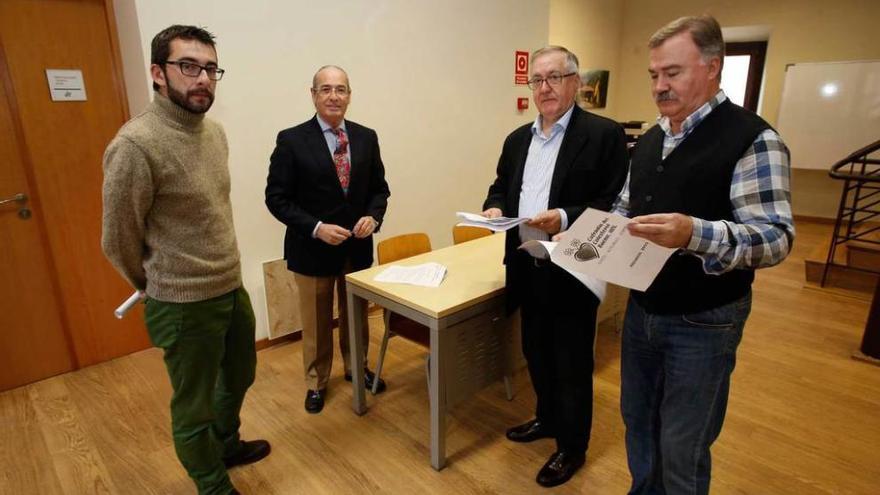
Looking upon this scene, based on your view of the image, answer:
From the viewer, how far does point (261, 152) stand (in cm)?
296

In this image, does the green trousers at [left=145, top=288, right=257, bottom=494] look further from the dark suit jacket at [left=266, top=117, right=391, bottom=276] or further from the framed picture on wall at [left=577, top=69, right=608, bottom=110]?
the framed picture on wall at [left=577, top=69, right=608, bottom=110]

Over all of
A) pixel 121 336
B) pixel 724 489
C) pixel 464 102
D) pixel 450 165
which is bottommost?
pixel 724 489

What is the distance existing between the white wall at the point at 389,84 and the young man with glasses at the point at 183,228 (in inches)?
48.0

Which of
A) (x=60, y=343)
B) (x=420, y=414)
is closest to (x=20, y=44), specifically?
(x=60, y=343)

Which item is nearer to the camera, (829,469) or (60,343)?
(829,469)

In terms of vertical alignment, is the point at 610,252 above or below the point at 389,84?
below

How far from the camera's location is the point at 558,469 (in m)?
2.01

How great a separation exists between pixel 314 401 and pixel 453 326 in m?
1.03

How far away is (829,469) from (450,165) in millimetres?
3072

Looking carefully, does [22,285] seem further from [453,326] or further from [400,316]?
[453,326]

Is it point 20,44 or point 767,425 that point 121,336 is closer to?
point 20,44

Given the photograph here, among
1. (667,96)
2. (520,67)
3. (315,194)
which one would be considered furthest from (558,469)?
(520,67)

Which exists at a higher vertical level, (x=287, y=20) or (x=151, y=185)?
(x=287, y=20)

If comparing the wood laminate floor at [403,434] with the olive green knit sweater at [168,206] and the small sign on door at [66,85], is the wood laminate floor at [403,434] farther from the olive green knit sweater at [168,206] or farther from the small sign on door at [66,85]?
the small sign on door at [66,85]
